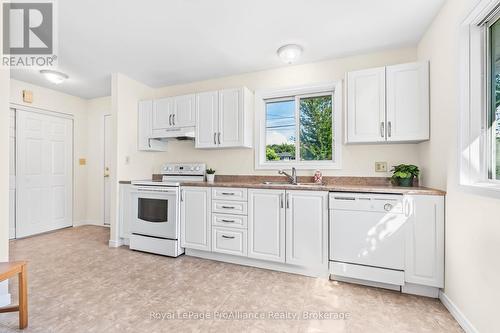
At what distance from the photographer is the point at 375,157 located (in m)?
2.71

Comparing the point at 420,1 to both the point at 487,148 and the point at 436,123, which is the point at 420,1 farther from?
the point at 487,148

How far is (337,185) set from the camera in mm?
2623

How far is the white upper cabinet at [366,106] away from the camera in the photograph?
2420 millimetres

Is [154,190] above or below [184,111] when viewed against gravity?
below

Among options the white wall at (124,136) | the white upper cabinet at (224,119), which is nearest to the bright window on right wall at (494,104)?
the white upper cabinet at (224,119)

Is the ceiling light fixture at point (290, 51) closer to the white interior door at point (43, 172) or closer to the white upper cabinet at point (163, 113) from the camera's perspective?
the white upper cabinet at point (163, 113)

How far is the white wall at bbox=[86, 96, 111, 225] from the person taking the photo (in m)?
4.56

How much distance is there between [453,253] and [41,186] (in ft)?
18.7

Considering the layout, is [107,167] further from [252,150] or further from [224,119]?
[252,150]

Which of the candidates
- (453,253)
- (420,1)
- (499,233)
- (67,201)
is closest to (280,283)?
(453,253)

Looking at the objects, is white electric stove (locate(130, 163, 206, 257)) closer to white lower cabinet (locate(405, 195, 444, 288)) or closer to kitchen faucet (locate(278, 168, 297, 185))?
kitchen faucet (locate(278, 168, 297, 185))

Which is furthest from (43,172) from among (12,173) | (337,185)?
(337,185)

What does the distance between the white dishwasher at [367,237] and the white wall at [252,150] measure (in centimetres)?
69

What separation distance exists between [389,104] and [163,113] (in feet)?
9.98
